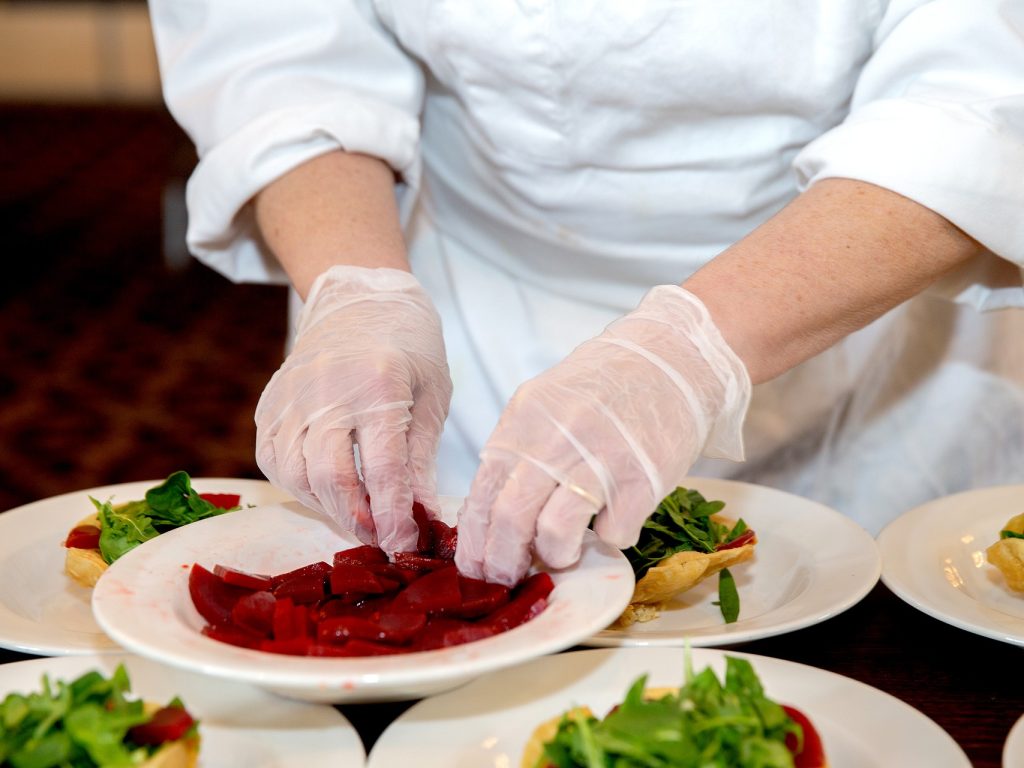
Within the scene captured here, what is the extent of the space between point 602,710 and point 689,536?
352mm

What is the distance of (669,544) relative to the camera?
1334 millimetres

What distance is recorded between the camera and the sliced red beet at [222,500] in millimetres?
1443

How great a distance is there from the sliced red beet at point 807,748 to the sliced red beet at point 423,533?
46 cm

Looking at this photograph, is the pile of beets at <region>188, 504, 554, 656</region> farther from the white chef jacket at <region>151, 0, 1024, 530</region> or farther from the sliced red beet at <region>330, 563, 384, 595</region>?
the white chef jacket at <region>151, 0, 1024, 530</region>

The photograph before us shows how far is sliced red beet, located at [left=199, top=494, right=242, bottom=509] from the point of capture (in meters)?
1.44

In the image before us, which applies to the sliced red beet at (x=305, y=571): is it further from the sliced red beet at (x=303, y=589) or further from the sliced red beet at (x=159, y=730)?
the sliced red beet at (x=159, y=730)

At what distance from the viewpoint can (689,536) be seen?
4.38 ft

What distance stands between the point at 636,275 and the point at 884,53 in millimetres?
496

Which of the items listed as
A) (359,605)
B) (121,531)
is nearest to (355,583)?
(359,605)

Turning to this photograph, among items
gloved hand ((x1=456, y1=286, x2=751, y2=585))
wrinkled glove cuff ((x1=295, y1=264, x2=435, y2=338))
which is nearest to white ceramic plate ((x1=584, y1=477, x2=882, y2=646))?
gloved hand ((x1=456, y1=286, x2=751, y2=585))

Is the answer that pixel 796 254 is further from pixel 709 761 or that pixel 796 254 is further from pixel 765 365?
pixel 709 761

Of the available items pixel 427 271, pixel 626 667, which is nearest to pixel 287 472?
pixel 626 667

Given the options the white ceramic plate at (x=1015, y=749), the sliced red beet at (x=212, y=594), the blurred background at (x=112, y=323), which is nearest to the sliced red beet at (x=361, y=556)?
the sliced red beet at (x=212, y=594)

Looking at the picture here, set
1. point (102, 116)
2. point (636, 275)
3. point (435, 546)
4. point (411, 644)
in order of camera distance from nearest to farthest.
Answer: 1. point (411, 644)
2. point (435, 546)
3. point (636, 275)
4. point (102, 116)
